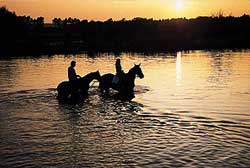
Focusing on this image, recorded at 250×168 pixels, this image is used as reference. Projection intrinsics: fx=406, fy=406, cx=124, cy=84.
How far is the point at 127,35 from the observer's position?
146125 mm

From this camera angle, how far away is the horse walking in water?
21906 millimetres

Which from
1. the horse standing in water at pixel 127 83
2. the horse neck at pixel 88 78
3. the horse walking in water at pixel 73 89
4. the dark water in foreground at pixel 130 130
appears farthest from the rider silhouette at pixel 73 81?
the horse standing in water at pixel 127 83

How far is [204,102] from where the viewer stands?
20656mm

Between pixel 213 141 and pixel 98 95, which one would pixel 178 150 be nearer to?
pixel 213 141

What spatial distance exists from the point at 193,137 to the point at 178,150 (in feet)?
5.40

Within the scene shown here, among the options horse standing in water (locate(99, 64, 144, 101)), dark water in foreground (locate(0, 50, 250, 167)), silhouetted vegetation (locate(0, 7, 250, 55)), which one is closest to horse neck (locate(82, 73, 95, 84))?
dark water in foreground (locate(0, 50, 250, 167))

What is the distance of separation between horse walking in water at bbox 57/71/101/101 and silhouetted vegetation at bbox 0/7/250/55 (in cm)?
7446

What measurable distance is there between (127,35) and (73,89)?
411 feet

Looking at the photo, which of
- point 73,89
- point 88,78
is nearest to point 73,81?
point 73,89

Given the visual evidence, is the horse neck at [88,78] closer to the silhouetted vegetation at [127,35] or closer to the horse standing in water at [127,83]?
the horse standing in water at [127,83]

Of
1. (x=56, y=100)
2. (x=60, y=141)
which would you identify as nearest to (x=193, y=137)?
(x=60, y=141)

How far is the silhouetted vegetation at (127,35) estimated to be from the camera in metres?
103

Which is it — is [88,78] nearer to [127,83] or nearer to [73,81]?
[73,81]

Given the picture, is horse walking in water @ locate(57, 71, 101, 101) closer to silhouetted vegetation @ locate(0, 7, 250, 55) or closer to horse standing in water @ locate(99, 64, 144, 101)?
horse standing in water @ locate(99, 64, 144, 101)
